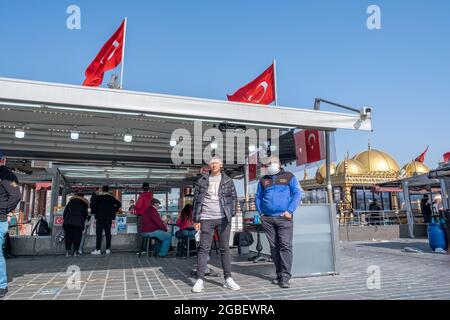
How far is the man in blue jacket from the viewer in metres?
4.64

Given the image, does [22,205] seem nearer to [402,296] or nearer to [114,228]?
[114,228]

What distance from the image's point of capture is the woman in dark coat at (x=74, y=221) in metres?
8.44

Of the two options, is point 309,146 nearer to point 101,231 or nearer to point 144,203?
point 144,203

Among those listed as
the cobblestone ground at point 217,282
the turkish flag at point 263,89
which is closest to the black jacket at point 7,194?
the cobblestone ground at point 217,282

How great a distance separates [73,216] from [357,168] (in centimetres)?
2441

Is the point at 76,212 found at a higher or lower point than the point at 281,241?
higher

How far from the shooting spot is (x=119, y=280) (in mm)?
4980

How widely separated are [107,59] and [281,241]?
513cm

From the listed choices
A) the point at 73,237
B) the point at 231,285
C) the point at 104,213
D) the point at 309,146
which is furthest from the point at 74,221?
the point at 309,146

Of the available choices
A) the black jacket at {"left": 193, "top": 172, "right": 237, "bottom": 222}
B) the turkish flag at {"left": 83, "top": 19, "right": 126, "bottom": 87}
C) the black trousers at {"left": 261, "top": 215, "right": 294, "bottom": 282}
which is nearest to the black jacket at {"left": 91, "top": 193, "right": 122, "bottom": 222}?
the turkish flag at {"left": 83, "top": 19, "right": 126, "bottom": 87}

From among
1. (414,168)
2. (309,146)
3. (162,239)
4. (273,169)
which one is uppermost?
(414,168)

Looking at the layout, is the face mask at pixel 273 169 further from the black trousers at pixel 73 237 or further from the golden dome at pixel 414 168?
the golden dome at pixel 414 168

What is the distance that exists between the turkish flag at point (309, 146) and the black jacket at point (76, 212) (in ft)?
18.0

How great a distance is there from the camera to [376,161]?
3192 centimetres
